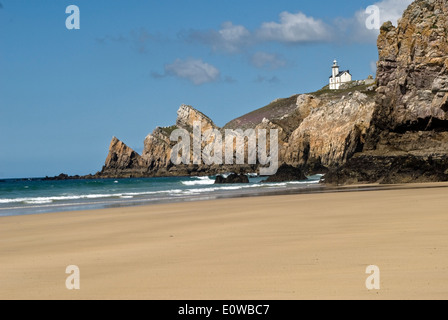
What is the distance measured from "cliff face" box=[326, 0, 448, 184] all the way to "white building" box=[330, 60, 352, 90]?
131427 mm

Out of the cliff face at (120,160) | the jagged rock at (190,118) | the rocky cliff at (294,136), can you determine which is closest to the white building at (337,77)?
the rocky cliff at (294,136)

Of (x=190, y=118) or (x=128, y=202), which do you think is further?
(x=190, y=118)

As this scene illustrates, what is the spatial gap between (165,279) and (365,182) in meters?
34.5

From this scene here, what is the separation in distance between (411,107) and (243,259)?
39.1m

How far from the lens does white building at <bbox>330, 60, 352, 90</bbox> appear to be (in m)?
179

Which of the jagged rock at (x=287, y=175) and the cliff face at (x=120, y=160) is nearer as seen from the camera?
the jagged rock at (x=287, y=175)

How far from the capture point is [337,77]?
183m

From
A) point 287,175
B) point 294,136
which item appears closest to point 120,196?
point 287,175

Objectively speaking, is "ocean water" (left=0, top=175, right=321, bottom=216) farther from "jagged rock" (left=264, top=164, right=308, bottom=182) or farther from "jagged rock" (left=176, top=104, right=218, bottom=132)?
"jagged rock" (left=176, top=104, right=218, bottom=132)

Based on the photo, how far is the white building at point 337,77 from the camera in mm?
179250

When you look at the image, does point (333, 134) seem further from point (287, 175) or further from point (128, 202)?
point (128, 202)

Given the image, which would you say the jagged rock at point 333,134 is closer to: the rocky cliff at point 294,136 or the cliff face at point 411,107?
the rocky cliff at point 294,136

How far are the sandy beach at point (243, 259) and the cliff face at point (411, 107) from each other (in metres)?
26.3
